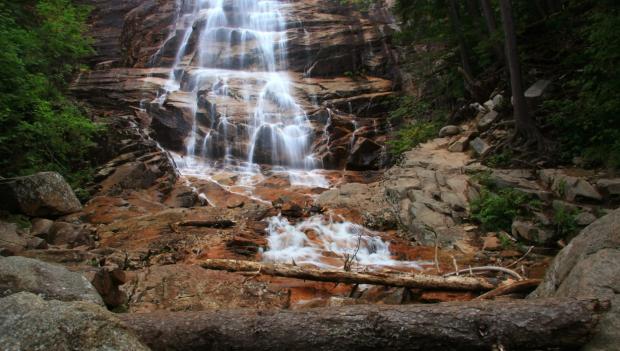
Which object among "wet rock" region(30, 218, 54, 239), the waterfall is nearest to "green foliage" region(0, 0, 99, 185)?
"wet rock" region(30, 218, 54, 239)

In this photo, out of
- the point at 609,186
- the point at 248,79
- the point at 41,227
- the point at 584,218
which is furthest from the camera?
the point at 248,79

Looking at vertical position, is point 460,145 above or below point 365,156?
above

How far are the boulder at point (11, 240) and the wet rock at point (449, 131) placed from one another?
12553 millimetres

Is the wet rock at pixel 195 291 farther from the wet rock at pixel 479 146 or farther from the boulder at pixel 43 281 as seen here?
the wet rock at pixel 479 146

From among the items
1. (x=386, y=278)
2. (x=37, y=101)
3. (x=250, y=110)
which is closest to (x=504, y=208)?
(x=386, y=278)

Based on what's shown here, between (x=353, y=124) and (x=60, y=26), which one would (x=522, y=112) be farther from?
(x=60, y=26)

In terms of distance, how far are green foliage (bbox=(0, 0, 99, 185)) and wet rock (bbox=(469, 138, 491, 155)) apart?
37.3 feet

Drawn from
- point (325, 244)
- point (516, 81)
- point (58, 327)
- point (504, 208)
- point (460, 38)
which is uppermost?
point (460, 38)

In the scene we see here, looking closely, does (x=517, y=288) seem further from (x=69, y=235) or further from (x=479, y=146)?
(x=69, y=235)

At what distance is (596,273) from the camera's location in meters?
3.14

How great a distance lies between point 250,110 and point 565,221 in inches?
610

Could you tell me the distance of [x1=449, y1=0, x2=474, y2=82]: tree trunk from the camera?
14067 mm

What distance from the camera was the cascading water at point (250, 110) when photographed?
868 centimetres

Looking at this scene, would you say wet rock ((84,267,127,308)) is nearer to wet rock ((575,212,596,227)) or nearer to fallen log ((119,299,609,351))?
fallen log ((119,299,609,351))
